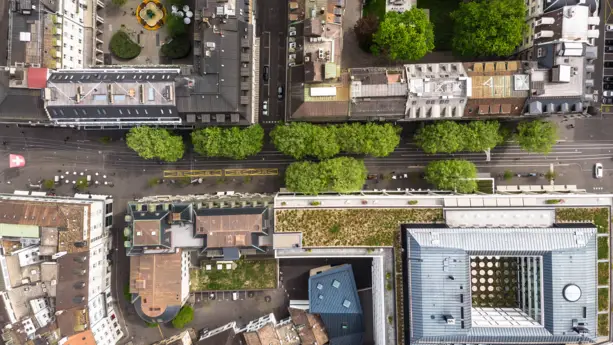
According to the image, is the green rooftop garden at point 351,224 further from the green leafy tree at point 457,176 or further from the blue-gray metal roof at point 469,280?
the green leafy tree at point 457,176

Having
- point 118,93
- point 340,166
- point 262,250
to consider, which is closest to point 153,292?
point 262,250

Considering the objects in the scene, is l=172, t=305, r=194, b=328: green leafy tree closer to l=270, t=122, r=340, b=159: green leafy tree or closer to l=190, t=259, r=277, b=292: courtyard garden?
l=190, t=259, r=277, b=292: courtyard garden

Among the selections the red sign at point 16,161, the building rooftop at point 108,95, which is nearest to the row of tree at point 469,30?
the building rooftop at point 108,95

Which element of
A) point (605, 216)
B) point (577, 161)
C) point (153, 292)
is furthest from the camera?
point (577, 161)

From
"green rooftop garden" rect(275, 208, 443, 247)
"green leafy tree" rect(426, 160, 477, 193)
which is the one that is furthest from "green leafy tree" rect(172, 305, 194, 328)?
"green leafy tree" rect(426, 160, 477, 193)

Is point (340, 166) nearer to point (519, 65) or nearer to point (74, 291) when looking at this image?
point (519, 65)

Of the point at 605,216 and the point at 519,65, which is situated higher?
the point at 519,65

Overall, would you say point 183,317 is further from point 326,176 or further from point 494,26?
point 494,26
